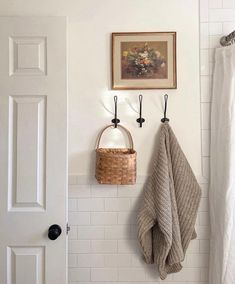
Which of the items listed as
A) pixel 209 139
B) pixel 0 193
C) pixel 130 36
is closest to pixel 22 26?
pixel 130 36

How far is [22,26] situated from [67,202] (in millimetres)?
969

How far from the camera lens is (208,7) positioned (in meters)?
1.50

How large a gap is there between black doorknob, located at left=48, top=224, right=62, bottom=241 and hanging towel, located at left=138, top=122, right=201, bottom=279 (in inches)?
16.6

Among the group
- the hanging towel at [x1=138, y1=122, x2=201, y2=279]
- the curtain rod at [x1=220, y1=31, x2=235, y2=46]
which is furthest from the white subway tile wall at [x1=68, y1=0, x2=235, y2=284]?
the curtain rod at [x1=220, y1=31, x2=235, y2=46]

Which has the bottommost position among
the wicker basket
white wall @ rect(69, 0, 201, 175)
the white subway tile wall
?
the white subway tile wall

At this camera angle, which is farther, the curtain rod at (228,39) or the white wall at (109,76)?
the white wall at (109,76)

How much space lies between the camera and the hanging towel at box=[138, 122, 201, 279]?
4.33ft

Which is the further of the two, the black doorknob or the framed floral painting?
the framed floral painting

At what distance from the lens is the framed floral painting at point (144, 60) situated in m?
1.48

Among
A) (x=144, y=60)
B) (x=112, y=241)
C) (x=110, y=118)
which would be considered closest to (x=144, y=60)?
(x=144, y=60)

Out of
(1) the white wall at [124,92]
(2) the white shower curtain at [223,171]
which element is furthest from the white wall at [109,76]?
(2) the white shower curtain at [223,171]

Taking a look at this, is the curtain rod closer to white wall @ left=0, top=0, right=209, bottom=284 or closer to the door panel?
white wall @ left=0, top=0, right=209, bottom=284

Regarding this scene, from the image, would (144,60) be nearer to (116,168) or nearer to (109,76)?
(109,76)

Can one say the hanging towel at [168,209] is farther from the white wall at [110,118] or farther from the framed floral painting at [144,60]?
the framed floral painting at [144,60]
